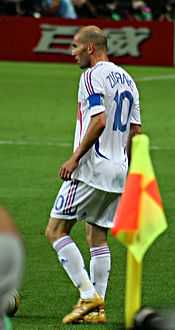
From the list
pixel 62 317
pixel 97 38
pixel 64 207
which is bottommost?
pixel 62 317

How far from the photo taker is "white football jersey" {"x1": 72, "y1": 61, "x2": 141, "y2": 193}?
32.3ft

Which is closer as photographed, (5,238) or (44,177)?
(5,238)

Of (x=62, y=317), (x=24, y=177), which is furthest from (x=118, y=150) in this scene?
(x=24, y=177)

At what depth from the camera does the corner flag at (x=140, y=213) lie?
20.7ft

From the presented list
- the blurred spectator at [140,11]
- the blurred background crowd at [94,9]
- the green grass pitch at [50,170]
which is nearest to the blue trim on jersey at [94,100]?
the green grass pitch at [50,170]

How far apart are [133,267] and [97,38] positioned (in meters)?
3.76

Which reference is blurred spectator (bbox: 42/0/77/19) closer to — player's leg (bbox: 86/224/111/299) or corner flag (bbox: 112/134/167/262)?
player's leg (bbox: 86/224/111/299)

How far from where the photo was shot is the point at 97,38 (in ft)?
32.3

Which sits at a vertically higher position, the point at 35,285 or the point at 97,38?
the point at 97,38

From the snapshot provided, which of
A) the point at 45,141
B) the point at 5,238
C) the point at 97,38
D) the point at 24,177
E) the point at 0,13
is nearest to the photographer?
the point at 5,238

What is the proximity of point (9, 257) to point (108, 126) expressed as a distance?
4355 millimetres

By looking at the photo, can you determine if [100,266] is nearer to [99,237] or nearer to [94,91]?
[99,237]

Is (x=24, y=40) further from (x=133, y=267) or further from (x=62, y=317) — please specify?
(x=133, y=267)

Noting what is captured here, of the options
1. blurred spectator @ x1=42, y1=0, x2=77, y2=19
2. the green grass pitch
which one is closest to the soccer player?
the green grass pitch
